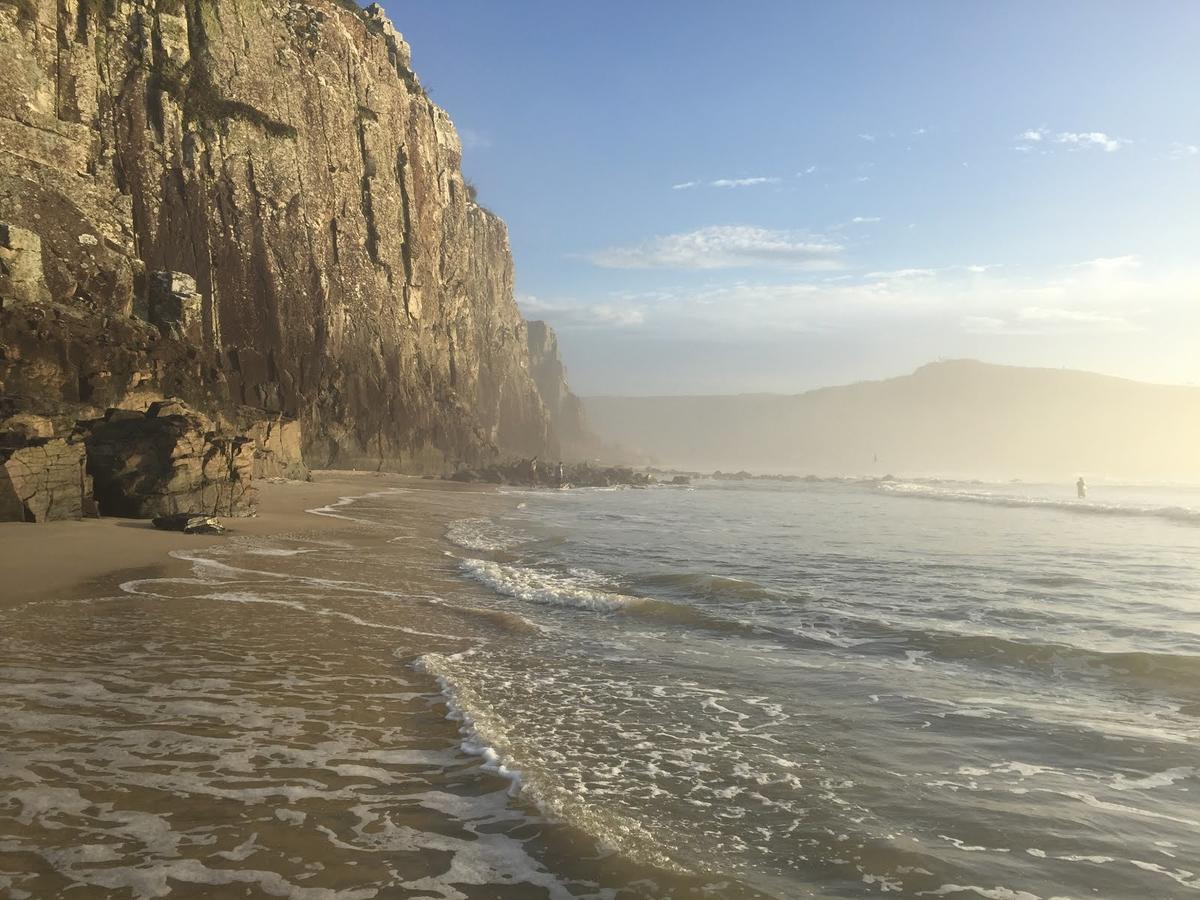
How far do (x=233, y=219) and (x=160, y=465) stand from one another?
19340 mm

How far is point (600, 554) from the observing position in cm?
1659

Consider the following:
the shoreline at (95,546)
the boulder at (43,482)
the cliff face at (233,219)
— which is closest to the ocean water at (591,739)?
the shoreline at (95,546)

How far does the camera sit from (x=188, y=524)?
49.6 ft

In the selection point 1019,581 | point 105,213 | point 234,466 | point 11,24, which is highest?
point 11,24

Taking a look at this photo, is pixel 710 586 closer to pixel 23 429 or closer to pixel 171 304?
pixel 23 429

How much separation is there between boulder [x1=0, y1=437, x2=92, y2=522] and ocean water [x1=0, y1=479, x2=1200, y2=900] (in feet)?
16.2

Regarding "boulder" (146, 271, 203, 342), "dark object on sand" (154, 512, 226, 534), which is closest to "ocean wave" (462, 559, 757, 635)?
"dark object on sand" (154, 512, 226, 534)

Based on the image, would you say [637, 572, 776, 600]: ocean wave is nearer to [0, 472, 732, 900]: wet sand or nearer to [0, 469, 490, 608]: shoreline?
[0, 472, 732, 900]: wet sand

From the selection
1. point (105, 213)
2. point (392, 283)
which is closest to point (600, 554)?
point (105, 213)

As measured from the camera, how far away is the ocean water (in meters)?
3.75

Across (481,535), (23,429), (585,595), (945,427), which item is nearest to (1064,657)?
(585,595)

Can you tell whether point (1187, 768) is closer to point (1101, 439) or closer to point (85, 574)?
point (85, 574)

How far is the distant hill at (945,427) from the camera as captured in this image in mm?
112812

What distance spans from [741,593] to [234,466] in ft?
A: 43.4
